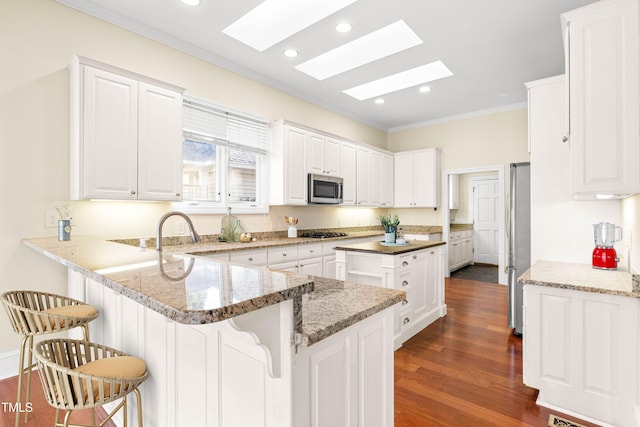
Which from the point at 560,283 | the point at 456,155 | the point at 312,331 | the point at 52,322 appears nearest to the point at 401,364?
the point at 560,283

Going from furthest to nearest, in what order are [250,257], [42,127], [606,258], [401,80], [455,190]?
1. [455,190]
2. [401,80]
3. [250,257]
4. [42,127]
5. [606,258]

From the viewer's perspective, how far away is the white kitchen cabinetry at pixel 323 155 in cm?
455

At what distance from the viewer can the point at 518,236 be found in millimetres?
3303

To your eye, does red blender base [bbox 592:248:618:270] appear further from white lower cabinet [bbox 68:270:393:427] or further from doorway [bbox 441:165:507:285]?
doorway [bbox 441:165:507:285]

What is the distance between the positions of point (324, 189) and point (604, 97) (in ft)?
10.8

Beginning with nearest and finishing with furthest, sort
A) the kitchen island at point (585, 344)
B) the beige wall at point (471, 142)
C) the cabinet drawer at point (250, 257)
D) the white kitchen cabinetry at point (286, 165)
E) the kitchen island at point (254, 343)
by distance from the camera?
the kitchen island at point (254, 343), the kitchen island at point (585, 344), the cabinet drawer at point (250, 257), the white kitchen cabinetry at point (286, 165), the beige wall at point (471, 142)

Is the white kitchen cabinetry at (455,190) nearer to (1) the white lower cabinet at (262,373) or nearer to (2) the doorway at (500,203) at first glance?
(2) the doorway at (500,203)

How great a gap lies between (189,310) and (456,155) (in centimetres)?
610

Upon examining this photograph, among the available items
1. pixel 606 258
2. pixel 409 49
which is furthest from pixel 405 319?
pixel 409 49

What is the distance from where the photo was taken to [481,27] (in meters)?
3.04

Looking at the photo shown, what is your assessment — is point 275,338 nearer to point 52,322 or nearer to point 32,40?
point 52,322

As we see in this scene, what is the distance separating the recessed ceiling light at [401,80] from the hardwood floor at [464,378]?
307cm

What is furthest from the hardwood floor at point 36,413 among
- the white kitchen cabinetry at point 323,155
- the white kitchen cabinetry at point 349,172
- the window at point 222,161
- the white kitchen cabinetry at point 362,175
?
the white kitchen cabinetry at point 362,175

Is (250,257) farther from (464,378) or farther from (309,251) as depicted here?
(464,378)
